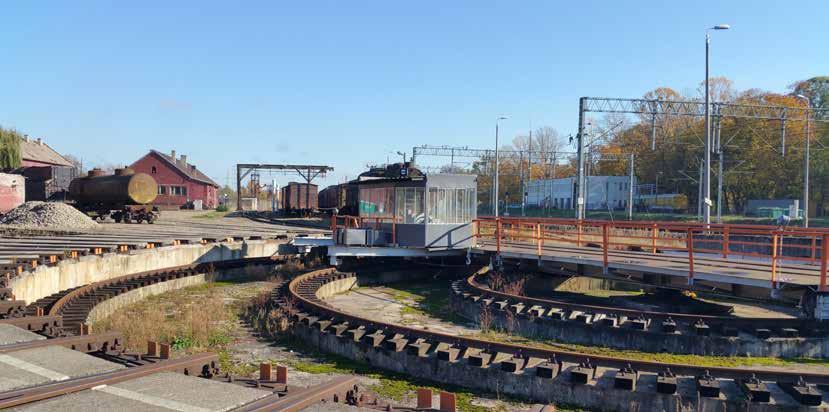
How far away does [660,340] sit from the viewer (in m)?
10.8

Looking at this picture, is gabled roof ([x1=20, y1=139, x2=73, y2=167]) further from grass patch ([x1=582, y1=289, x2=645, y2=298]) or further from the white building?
grass patch ([x1=582, y1=289, x2=645, y2=298])

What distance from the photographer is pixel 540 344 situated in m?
11.2

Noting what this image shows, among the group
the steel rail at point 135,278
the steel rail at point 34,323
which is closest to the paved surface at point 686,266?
the steel rail at point 135,278

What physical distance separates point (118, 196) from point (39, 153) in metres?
32.7

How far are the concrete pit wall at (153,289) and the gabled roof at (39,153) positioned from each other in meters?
45.4

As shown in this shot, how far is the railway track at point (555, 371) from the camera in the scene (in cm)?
730

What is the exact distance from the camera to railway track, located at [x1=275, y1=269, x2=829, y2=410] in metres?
7.30

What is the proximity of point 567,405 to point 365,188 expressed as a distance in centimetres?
1330

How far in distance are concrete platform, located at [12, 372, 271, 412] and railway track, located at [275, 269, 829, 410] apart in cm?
400

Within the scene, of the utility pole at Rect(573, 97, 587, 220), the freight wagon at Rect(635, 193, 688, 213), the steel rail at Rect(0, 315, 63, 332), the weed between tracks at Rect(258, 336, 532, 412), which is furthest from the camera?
the freight wagon at Rect(635, 193, 688, 213)

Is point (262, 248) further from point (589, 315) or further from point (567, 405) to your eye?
point (567, 405)

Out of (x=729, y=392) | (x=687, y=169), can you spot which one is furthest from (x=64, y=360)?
(x=687, y=169)

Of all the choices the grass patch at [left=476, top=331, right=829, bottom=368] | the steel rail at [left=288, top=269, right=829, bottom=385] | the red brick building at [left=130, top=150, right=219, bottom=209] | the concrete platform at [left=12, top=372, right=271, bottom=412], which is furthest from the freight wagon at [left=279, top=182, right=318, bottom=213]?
the concrete platform at [left=12, top=372, right=271, bottom=412]

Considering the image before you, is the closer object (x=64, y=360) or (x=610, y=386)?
(x=64, y=360)
